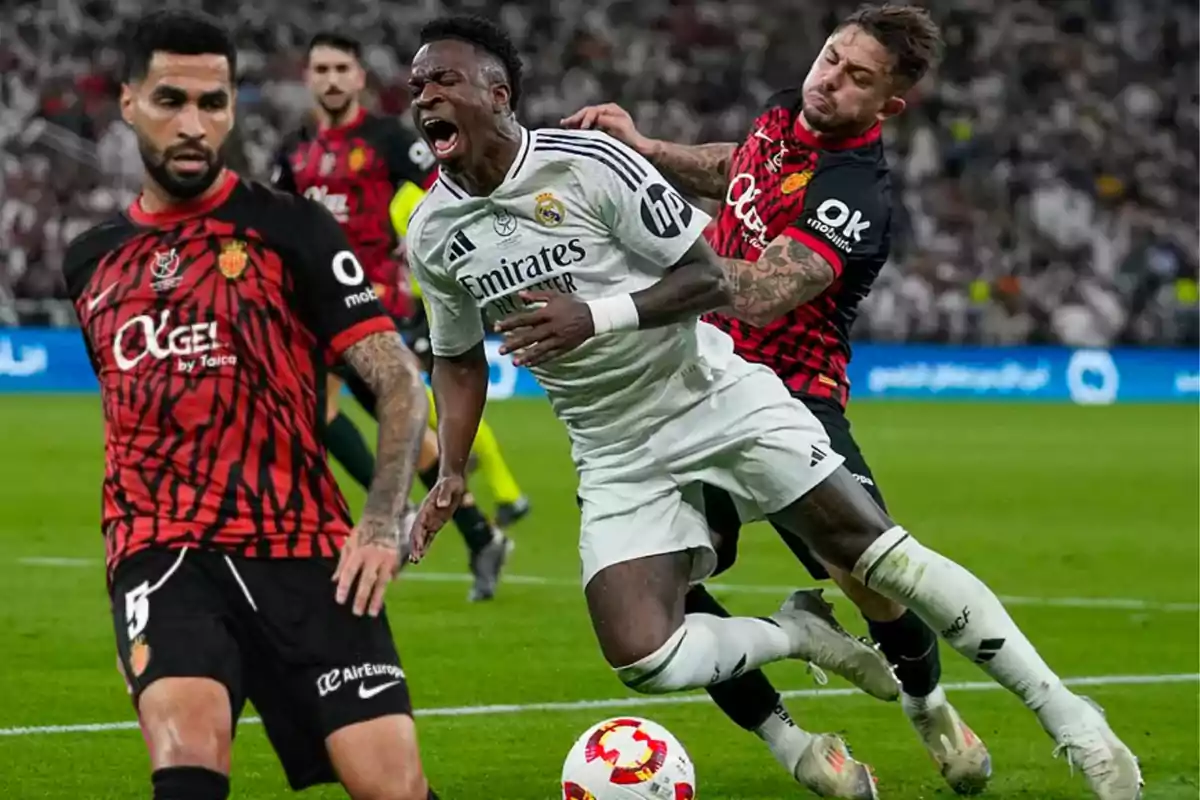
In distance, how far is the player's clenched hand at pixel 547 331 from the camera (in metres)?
5.23

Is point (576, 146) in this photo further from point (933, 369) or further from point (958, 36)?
point (958, 36)

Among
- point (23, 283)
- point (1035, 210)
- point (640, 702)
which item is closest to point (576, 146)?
point (640, 702)

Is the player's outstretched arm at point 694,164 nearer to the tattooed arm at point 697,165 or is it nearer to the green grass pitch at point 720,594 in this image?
the tattooed arm at point 697,165

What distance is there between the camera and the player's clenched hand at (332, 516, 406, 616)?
4.83 m

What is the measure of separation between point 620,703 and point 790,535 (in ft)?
6.23

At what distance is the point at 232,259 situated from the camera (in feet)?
16.4

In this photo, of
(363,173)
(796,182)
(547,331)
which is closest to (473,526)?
(363,173)

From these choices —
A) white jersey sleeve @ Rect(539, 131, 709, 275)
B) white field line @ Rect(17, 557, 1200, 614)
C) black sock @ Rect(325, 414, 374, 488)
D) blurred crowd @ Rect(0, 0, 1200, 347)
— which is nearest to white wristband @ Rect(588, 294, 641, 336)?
white jersey sleeve @ Rect(539, 131, 709, 275)

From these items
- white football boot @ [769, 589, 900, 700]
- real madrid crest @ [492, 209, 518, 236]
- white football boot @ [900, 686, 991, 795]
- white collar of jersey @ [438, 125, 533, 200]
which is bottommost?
white football boot @ [900, 686, 991, 795]

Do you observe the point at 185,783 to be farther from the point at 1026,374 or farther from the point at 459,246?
the point at 1026,374

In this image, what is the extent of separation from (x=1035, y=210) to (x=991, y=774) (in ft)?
71.9

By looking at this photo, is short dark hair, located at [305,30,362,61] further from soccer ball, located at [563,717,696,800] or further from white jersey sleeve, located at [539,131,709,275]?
soccer ball, located at [563,717,696,800]

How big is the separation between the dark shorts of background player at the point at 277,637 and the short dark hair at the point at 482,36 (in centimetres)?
149

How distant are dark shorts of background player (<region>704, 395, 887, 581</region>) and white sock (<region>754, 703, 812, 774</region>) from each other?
0.47 m
